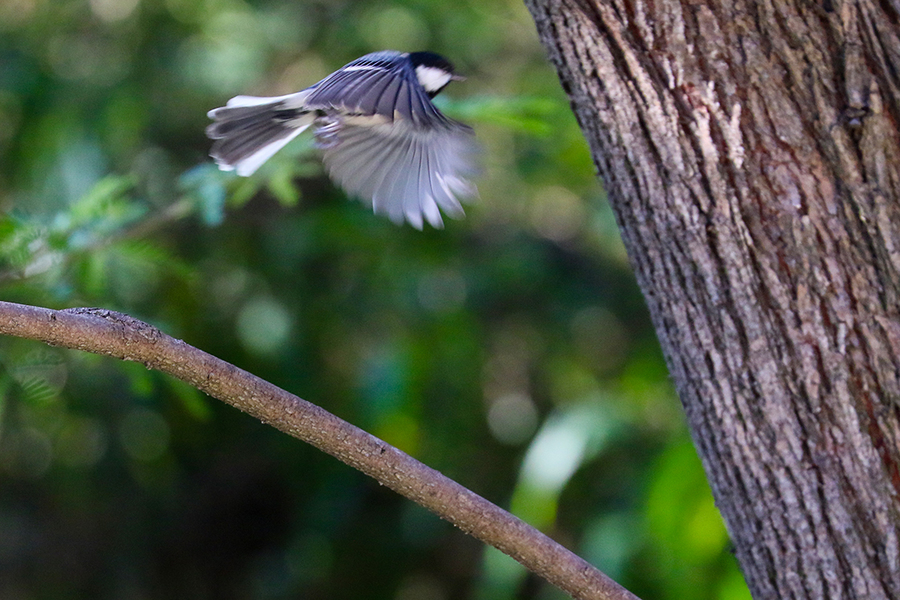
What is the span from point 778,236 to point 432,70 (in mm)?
959

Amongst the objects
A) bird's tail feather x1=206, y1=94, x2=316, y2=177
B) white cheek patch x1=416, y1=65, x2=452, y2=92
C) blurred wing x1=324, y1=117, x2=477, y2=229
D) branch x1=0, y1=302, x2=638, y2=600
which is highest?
white cheek patch x1=416, y1=65, x2=452, y2=92

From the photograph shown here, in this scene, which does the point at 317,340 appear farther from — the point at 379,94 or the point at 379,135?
the point at 379,94

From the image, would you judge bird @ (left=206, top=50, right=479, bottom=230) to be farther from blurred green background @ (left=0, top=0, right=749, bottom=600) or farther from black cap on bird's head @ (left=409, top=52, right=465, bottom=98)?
blurred green background @ (left=0, top=0, right=749, bottom=600)

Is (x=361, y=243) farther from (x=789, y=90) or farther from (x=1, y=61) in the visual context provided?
(x=789, y=90)

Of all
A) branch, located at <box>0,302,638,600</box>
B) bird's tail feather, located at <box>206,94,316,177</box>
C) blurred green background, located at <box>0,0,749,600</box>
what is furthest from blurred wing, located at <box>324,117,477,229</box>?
blurred green background, located at <box>0,0,749,600</box>

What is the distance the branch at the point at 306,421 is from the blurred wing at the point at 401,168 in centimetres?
53

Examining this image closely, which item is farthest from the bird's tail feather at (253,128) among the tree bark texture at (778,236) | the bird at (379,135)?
the tree bark texture at (778,236)

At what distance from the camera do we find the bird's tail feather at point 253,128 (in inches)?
64.7

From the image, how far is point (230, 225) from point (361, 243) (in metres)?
0.60

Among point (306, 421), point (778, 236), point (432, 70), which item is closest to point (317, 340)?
point (432, 70)

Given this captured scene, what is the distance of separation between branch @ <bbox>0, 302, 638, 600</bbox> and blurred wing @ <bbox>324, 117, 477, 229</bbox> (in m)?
0.53

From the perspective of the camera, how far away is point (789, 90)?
0.95m

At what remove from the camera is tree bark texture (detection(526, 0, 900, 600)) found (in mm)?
925

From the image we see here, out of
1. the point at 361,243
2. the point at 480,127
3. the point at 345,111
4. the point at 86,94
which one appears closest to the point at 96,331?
the point at 345,111
